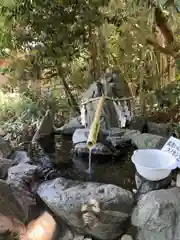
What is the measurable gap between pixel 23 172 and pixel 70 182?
1.28 feet

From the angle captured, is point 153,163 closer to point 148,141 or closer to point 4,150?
point 148,141

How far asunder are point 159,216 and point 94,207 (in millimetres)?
384

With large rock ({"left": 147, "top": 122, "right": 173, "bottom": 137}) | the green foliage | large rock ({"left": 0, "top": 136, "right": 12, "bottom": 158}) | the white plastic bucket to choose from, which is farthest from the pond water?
the green foliage

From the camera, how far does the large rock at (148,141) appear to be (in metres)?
2.59

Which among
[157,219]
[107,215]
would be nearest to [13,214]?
[107,215]

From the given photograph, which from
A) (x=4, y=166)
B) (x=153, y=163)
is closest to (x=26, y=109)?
(x=4, y=166)

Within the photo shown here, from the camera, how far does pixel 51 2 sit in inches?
137

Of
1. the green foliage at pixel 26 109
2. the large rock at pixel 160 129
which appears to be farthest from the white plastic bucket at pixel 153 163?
the green foliage at pixel 26 109

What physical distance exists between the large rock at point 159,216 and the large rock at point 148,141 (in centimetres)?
77

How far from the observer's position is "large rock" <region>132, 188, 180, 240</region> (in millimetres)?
1753

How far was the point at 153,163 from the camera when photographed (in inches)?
83.9

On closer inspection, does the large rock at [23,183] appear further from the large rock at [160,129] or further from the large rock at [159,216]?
the large rock at [160,129]

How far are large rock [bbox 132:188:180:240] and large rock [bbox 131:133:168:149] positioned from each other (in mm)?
769

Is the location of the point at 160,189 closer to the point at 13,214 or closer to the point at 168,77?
the point at 13,214
